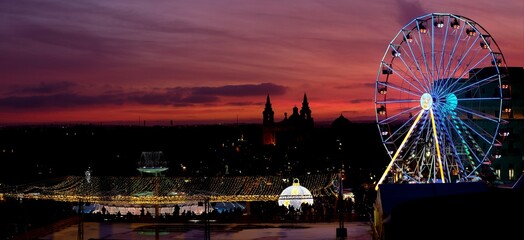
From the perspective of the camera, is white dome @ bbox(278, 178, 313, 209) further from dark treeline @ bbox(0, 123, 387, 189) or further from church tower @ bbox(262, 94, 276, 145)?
church tower @ bbox(262, 94, 276, 145)

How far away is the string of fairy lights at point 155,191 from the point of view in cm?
4228

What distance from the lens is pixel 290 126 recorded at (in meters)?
164

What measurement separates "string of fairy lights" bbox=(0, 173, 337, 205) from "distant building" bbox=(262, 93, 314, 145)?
10548 centimetres

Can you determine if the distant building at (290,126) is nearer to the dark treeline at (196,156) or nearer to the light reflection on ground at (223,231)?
the dark treeline at (196,156)

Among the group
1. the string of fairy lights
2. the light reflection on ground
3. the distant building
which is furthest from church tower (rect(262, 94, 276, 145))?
the light reflection on ground

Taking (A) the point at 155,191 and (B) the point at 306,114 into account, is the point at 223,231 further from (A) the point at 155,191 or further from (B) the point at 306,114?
(B) the point at 306,114

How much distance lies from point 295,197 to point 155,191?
8.09 m

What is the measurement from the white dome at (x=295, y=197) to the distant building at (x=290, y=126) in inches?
4598

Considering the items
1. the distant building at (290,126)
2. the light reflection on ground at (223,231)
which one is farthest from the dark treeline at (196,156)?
the light reflection on ground at (223,231)

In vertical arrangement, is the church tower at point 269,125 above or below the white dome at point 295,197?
above

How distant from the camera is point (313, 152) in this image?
12781 centimetres

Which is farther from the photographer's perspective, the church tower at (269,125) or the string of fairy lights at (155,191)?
the church tower at (269,125)

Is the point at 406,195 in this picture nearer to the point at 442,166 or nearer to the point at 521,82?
the point at 442,166

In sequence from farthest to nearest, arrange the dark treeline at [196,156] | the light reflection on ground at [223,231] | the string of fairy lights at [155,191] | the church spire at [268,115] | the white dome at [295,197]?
the church spire at [268,115] < the dark treeline at [196,156] < the white dome at [295,197] < the string of fairy lights at [155,191] < the light reflection on ground at [223,231]
